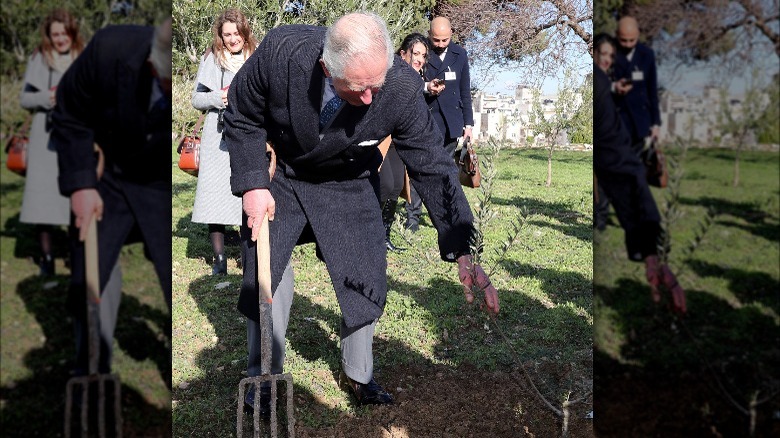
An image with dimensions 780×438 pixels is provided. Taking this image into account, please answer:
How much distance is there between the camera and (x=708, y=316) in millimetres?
1331

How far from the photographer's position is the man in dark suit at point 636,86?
133 centimetres

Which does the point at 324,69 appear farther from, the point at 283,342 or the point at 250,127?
the point at 283,342

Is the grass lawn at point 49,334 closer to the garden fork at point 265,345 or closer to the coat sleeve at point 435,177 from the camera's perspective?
the garden fork at point 265,345

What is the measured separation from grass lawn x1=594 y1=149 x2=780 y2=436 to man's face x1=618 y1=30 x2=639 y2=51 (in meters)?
0.21

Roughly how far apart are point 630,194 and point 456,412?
2.33m

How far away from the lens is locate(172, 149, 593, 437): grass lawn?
11.4 feet

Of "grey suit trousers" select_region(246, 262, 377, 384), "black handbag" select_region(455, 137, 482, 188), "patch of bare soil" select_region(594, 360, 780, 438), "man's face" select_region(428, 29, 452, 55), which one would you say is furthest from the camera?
"black handbag" select_region(455, 137, 482, 188)

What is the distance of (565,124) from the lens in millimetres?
11984

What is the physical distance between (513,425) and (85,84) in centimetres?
265

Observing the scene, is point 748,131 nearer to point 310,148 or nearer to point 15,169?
point 15,169

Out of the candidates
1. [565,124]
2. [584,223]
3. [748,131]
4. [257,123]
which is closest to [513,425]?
[257,123]

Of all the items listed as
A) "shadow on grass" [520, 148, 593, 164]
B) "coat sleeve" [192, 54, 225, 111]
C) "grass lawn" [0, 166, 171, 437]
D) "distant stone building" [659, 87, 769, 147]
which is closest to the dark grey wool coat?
"grass lawn" [0, 166, 171, 437]

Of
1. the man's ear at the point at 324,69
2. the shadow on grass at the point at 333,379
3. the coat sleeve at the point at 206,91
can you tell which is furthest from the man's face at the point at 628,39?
the coat sleeve at the point at 206,91

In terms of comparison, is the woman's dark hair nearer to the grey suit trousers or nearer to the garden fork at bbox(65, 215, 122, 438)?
the grey suit trousers
